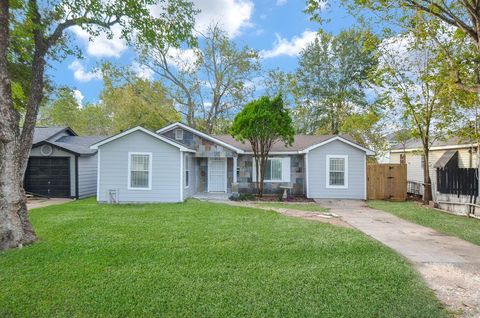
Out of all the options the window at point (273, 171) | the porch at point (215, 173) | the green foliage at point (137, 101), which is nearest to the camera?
the window at point (273, 171)

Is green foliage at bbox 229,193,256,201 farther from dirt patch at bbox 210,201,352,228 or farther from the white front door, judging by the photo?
dirt patch at bbox 210,201,352,228

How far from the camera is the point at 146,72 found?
84.8ft

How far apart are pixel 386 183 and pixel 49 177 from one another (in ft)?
55.9

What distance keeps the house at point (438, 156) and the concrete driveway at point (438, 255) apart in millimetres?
6225

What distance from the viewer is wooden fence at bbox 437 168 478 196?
10.1 m

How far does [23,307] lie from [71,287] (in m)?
0.59

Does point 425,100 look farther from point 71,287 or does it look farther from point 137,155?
point 71,287

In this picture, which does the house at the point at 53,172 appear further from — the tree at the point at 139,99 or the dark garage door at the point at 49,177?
the tree at the point at 139,99

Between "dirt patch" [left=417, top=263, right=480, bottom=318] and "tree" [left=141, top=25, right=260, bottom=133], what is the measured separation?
75.1ft

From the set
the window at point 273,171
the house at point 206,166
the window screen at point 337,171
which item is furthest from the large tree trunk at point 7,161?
the window screen at point 337,171

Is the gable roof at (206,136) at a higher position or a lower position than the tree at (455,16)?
lower

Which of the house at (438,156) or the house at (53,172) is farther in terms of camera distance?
the house at (438,156)

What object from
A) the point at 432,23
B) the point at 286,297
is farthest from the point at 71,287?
the point at 432,23

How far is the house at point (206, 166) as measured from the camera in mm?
12625
